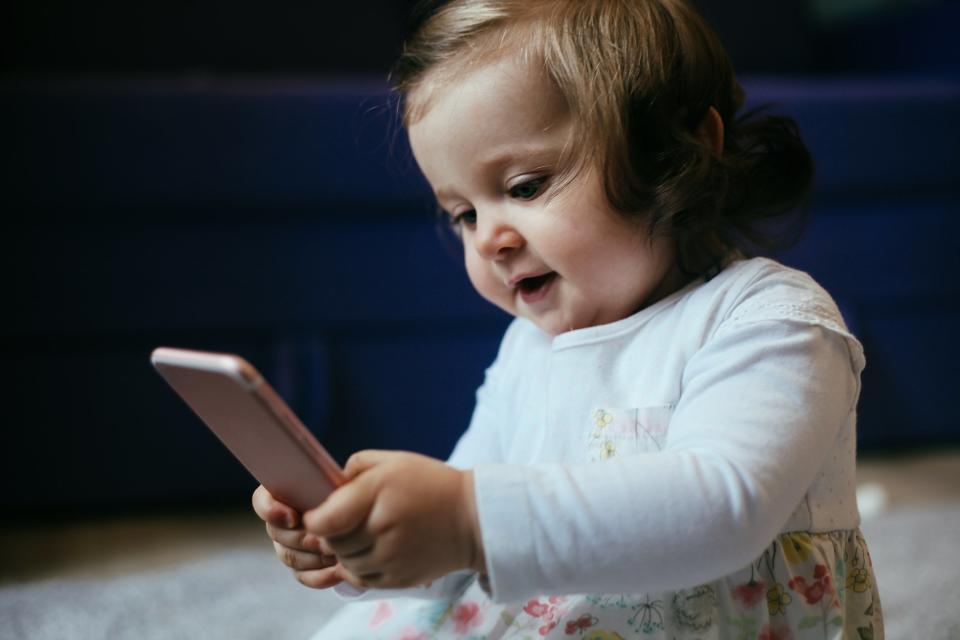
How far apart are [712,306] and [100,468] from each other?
81 centimetres

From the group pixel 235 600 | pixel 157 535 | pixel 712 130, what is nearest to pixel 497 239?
pixel 712 130

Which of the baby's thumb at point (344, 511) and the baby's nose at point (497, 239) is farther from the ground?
the baby's nose at point (497, 239)

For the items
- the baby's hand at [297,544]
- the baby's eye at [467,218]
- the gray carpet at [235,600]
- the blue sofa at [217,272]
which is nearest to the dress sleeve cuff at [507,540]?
the baby's hand at [297,544]

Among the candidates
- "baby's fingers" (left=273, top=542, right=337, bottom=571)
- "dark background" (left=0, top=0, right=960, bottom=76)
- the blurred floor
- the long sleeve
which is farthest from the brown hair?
"dark background" (left=0, top=0, right=960, bottom=76)

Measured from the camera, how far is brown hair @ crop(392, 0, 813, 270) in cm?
59

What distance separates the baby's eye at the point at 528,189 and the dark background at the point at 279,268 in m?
0.48

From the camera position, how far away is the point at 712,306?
58 centimetres

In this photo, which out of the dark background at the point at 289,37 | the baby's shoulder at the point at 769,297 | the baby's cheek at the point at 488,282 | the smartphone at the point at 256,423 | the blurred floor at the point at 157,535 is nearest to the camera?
the smartphone at the point at 256,423

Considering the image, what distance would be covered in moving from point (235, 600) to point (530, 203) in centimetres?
53

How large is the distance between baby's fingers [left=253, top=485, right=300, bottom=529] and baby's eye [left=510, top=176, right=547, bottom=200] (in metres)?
0.22

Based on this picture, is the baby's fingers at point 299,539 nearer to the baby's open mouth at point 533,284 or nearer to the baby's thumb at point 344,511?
the baby's thumb at point 344,511

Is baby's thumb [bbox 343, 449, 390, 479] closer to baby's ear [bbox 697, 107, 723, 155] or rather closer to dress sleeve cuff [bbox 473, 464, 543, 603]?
dress sleeve cuff [bbox 473, 464, 543, 603]

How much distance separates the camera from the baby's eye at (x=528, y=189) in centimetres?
Result: 60

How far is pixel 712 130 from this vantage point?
635mm
